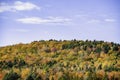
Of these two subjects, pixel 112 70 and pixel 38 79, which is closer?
pixel 38 79

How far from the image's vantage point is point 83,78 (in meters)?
165

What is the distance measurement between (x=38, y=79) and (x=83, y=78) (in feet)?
55.3

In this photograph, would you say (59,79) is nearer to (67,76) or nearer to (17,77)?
(67,76)

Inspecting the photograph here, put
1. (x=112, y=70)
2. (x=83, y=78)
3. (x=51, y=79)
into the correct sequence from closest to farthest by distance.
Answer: (x=83, y=78)
(x=51, y=79)
(x=112, y=70)

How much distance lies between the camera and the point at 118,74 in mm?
179625

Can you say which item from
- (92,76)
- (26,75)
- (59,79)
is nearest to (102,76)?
(92,76)

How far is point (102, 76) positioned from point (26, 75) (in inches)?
1164

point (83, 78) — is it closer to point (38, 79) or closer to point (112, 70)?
point (38, 79)

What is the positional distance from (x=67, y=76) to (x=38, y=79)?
34.7 feet

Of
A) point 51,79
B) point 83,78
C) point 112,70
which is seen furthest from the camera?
point 112,70

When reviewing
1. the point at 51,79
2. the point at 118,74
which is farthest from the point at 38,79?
the point at 118,74

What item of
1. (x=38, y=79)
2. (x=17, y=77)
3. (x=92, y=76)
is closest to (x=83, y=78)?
(x=92, y=76)

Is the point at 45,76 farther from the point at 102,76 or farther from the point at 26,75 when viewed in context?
the point at 102,76

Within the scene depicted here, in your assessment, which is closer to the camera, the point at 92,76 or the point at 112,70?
the point at 92,76
